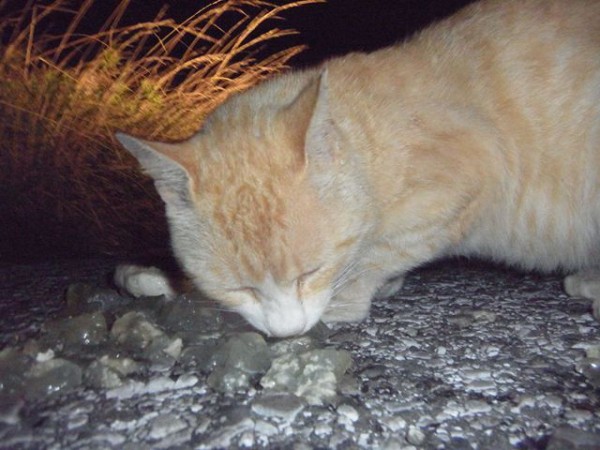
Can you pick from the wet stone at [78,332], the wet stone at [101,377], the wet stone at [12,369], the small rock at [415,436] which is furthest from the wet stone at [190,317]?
the small rock at [415,436]

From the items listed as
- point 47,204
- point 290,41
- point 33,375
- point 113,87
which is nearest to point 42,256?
Answer: point 47,204

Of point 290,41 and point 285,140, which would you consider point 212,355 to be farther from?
point 290,41

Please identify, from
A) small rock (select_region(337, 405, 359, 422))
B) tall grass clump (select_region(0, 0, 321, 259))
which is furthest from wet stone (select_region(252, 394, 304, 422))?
tall grass clump (select_region(0, 0, 321, 259))

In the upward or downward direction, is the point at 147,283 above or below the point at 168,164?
below

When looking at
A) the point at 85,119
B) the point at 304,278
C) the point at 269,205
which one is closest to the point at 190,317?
the point at 304,278

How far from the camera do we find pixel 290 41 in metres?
7.28

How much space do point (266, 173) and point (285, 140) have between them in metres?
0.12

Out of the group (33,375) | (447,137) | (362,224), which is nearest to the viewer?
(33,375)

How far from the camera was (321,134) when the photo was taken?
1893 millimetres

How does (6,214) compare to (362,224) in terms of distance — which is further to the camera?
(6,214)

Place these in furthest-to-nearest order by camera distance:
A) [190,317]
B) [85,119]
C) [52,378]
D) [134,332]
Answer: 1. [85,119]
2. [190,317]
3. [134,332]
4. [52,378]

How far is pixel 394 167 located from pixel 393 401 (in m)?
0.81

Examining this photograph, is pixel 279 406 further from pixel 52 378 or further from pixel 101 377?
pixel 52 378

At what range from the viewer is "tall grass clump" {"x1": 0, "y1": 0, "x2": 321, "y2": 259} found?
14.0ft
